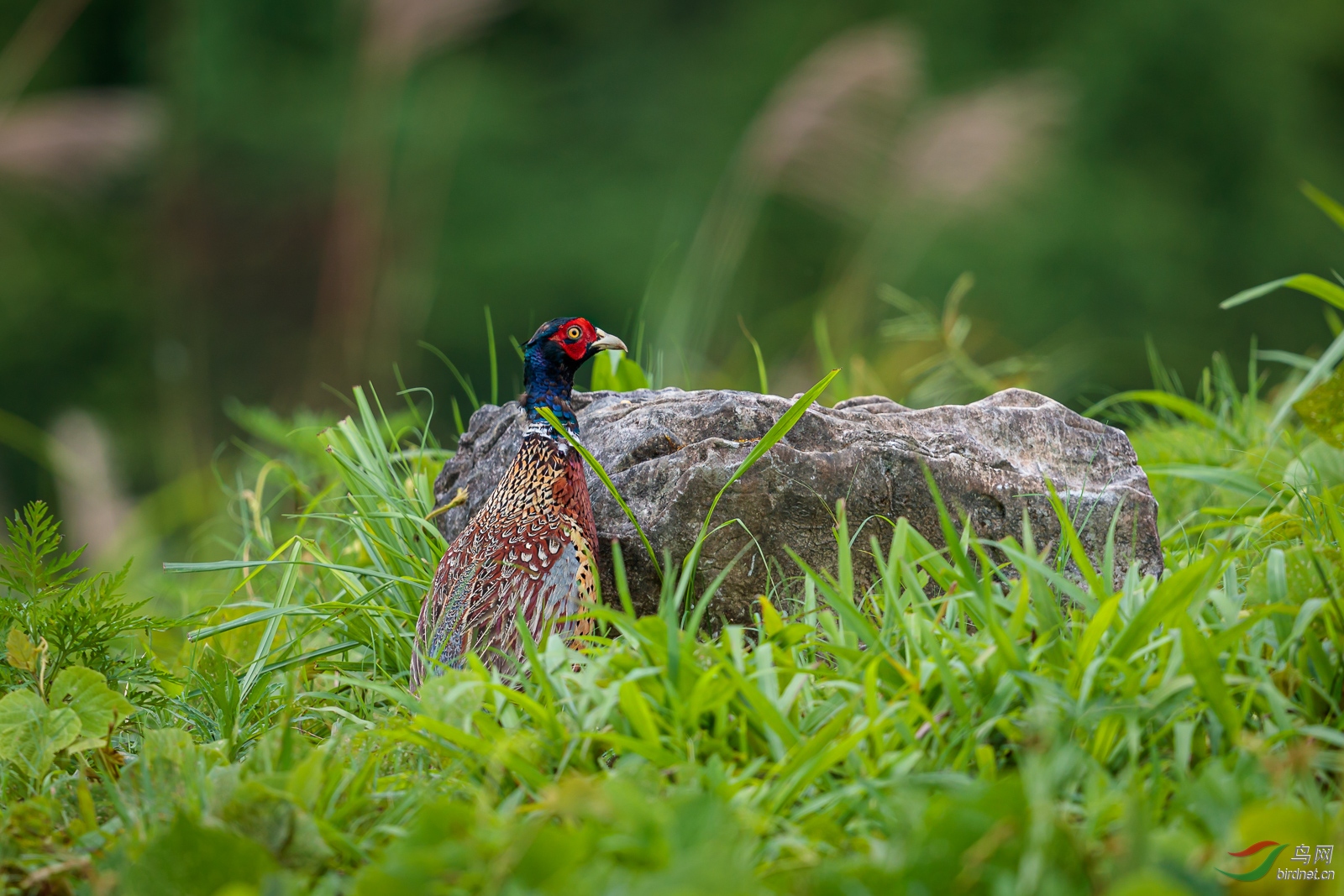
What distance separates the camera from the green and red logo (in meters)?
1.54

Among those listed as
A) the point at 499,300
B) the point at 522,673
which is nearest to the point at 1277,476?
the point at 522,673

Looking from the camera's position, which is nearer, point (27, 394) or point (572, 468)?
point (572, 468)

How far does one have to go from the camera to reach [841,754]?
1782 millimetres

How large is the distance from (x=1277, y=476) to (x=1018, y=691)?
1885 mm

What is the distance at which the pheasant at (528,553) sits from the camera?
2.45 m

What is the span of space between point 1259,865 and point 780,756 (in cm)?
73

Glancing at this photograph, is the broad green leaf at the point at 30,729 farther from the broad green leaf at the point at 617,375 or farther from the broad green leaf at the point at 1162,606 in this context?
the broad green leaf at the point at 1162,606

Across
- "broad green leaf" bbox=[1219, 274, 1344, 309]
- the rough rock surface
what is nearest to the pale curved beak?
the rough rock surface

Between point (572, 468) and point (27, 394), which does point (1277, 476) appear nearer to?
point (572, 468)

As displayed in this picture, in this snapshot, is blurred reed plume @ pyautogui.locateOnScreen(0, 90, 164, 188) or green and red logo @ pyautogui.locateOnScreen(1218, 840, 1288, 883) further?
blurred reed plume @ pyautogui.locateOnScreen(0, 90, 164, 188)

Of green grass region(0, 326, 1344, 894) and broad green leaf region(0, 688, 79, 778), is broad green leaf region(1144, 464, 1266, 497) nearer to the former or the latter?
green grass region(0, 326, 1344, 894)

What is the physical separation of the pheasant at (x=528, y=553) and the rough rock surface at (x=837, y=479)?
19cm

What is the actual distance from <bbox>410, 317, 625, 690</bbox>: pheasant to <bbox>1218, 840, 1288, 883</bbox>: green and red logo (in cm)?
130

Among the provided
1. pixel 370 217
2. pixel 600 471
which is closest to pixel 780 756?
pixel 600 471
